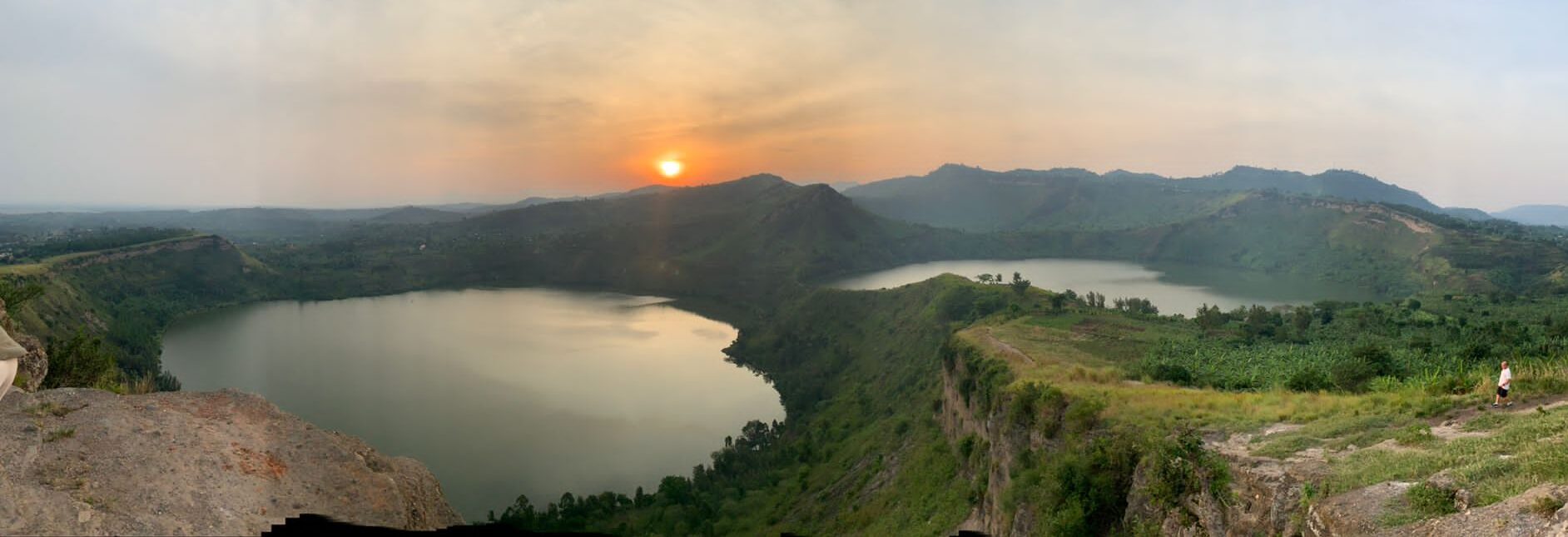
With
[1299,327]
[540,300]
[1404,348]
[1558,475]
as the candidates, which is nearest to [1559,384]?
[1558,475]

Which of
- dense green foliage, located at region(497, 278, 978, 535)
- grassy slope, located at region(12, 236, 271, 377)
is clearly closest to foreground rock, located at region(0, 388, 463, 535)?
dense green foliage, located at region(497, 278, 978, 535)

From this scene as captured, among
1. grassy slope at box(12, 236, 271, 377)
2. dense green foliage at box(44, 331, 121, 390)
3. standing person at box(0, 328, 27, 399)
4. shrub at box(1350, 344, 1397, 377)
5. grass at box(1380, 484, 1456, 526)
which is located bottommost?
grassy slope at box(12, 236, 271, 377)

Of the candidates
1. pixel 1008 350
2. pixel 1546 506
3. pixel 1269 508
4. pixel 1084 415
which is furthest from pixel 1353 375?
pixel 1546 506

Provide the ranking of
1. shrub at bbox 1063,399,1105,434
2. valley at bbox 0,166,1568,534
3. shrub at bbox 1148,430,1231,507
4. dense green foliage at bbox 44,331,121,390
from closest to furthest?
shrub at bbox 1148,430,1231,507 < valley at bbox 0,166,1568,534 < shrub at bbox 1063,399,1105,434 < dense green foliage at bbox 44,331,121,390

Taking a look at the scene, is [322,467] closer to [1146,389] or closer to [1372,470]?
[1372,470]

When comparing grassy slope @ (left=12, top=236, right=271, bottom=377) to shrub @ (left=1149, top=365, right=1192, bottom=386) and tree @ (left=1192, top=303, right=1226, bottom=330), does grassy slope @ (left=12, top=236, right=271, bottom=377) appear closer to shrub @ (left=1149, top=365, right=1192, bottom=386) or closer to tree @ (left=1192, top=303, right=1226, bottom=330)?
shrub @ (left=1149, top=365, right=1192, bottom=386)

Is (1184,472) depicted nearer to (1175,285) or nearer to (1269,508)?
(1269,508)

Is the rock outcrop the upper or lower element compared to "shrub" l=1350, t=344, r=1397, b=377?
upper
